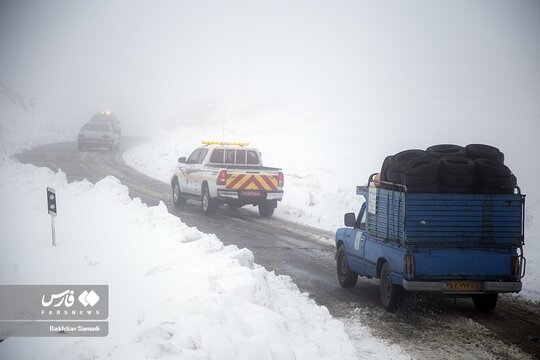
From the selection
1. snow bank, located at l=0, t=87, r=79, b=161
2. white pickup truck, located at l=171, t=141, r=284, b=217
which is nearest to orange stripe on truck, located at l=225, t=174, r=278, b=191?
white pickup truck, located at l=171, t=141, r=284, b=217

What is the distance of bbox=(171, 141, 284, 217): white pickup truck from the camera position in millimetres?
16062

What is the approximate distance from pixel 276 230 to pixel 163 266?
6919 millimetres

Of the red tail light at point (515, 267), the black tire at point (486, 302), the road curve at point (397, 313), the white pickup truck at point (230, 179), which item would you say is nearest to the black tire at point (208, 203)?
the white pickup truck at point (230, 179)

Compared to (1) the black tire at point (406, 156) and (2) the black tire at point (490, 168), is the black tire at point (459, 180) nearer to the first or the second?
(2) the black tire at point (490, 168)

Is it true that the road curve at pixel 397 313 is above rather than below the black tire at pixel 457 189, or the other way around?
below

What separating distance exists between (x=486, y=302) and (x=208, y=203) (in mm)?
10287

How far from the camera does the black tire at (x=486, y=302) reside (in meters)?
7.62

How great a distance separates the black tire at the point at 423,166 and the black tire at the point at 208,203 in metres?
9.84

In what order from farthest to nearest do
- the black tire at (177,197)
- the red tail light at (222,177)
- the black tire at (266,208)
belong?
the black tire at (177,197), the black tire at (266,208), the red tail light at (222,177)

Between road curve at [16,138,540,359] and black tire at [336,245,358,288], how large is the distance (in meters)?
0.14

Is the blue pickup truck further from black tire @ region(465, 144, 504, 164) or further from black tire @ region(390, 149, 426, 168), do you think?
black tire @ region(465, 144, 504, 164)

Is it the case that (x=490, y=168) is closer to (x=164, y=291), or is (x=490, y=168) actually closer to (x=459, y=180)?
(x=459, y=180)

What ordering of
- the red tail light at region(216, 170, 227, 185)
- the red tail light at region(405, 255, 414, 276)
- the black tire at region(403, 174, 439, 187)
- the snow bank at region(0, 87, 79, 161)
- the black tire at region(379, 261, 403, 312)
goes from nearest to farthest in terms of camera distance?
the red tail light at region(405, 255, 414, 276)
the black tire at region(403, 174, 439, 187)
the black tire at region(379, 261, 403, 312)
the red tail light at region(216, 170, 227, 185)
the snow bank at region(0, 87, 79, 161)

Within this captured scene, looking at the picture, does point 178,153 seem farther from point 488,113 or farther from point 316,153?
point 488,113
